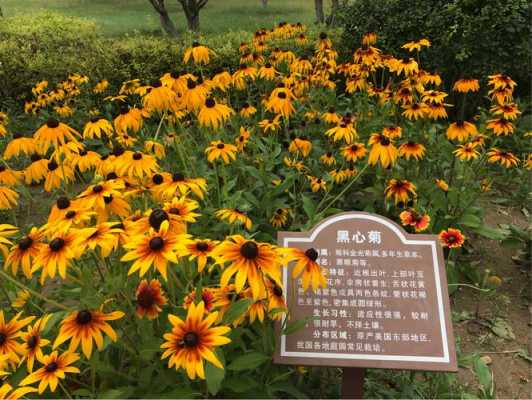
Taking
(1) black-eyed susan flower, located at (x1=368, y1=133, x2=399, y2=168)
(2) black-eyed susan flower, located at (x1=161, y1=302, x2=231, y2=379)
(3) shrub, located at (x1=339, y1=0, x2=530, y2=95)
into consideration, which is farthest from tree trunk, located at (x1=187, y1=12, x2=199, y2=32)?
(2) black-eyed susan flower, located at (x1=161, y1=302, x2=231, y2=379)

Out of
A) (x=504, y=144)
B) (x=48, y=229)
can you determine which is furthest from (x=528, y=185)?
(x=48, y=229)

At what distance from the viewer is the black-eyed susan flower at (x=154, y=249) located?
3.98ft

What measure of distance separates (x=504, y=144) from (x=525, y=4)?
1.25 metres

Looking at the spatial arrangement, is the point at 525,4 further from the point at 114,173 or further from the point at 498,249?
the point at 114,173

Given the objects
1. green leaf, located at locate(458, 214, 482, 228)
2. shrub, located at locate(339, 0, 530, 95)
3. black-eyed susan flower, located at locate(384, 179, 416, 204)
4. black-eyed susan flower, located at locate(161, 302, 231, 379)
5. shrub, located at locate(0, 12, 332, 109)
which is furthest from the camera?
shrub, located at locate(0, 12, 332, 109)

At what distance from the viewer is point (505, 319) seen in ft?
8.57

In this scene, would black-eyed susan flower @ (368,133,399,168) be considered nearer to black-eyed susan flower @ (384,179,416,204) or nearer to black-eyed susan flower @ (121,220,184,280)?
black-eyed susan flower @ (384,179,416,204)

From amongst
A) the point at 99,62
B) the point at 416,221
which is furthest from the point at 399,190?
the point at 99,62

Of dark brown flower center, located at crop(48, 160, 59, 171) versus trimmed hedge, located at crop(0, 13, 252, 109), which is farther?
trimmed hedge, located at crop(0, 13, 252, 109)

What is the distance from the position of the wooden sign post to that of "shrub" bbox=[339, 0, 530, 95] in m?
3.17

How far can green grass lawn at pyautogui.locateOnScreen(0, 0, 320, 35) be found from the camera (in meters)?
14.7

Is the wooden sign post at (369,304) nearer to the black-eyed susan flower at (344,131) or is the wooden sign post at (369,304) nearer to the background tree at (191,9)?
the black-eyed susan flower at (344,131)

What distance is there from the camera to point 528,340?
2.49 metres

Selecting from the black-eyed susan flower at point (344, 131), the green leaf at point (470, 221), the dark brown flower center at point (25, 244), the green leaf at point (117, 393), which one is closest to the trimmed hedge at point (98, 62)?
the black-eyed susan flower at point (344, 131)
